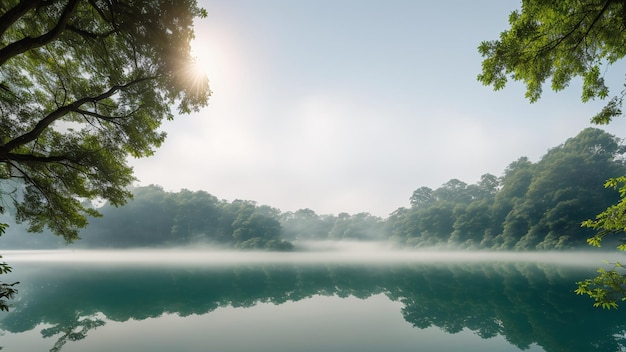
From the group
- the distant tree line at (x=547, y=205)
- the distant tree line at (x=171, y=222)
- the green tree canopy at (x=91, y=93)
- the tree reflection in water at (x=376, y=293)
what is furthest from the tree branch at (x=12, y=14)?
the distant tree line at (x=171, y=222)

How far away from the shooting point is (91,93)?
847 cm

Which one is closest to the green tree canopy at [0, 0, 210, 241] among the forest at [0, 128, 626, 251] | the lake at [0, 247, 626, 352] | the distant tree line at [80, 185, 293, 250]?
the lake at [0, 247, 626, 352]

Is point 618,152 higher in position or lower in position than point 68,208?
higher

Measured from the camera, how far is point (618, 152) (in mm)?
51250

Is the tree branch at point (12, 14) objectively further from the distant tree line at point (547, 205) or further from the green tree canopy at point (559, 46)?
the distant tree line at point (547, 205)

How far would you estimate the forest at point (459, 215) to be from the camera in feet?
150

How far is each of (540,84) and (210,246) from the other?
74.2 m

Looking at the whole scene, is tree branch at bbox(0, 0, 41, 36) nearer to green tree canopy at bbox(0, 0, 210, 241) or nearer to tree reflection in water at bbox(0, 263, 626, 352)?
green tree canopy at bbox(0, 0, 210, 241)

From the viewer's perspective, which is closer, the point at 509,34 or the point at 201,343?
the point at 509,34

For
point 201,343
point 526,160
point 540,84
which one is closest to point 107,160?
point 201,343

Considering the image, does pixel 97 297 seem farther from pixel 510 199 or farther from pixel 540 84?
pixel 510 199

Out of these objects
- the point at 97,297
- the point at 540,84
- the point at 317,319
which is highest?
the point at 540,84

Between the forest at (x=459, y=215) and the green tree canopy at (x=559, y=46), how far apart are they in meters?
49.3

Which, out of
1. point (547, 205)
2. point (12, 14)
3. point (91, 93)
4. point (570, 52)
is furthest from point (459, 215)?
point (12, 14)
